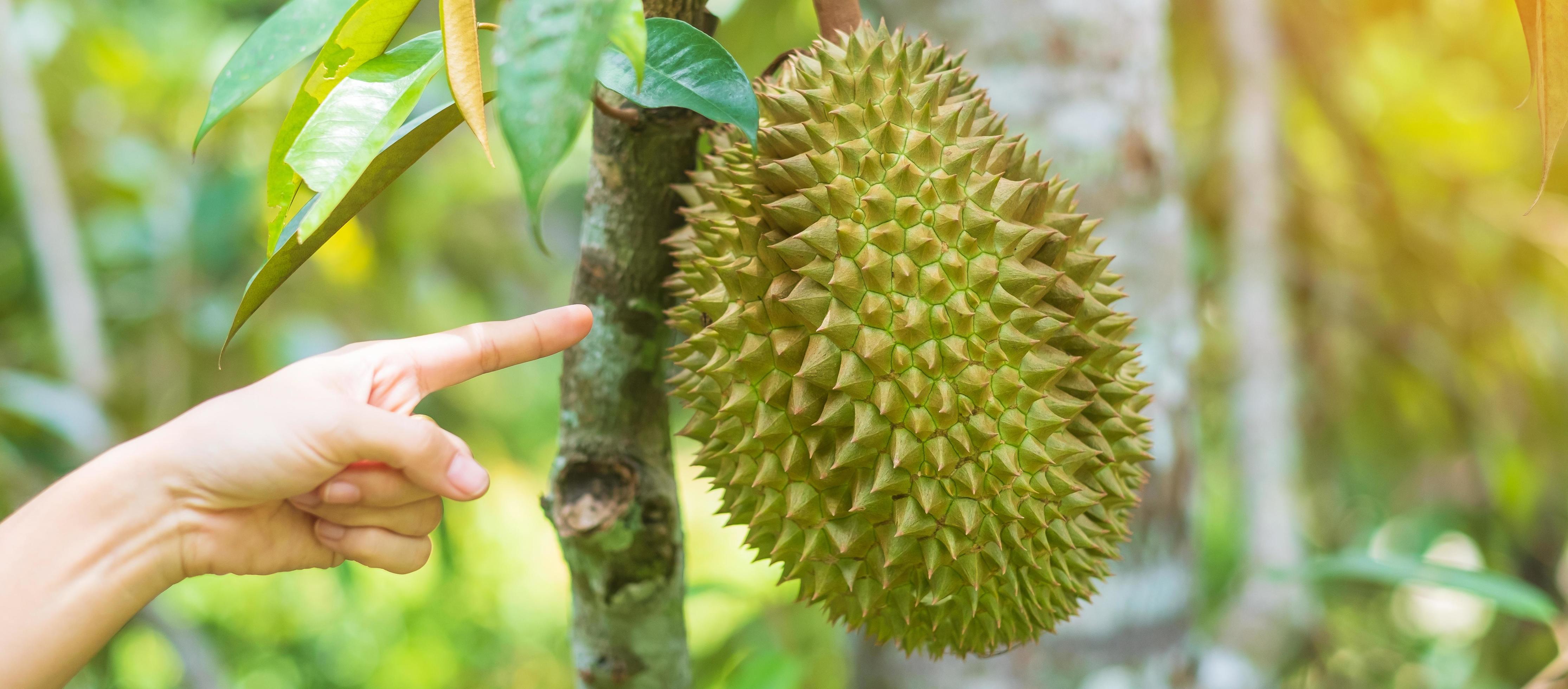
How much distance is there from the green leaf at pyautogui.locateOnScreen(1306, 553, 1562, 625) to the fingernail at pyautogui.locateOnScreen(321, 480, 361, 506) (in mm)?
1464

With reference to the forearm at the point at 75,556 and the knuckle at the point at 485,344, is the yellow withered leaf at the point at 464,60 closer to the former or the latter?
the knuckle at the point at 485,344

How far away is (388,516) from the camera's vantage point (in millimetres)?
762

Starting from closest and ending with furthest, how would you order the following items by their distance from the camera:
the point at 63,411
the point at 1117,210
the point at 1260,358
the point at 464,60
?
1. the point at 464,60
2. the point at 1117,210
3. the point at 1260,358
4. the point at 63,411

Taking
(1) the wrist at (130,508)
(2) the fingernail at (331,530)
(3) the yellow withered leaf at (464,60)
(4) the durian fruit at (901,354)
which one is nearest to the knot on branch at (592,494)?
(4) the durian fruit at (901,354)

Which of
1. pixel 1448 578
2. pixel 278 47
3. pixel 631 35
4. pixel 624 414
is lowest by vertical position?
pixel 1448 578

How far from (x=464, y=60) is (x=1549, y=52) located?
0.75m

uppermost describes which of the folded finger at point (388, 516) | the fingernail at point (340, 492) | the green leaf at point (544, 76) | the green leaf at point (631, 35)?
the green leaf at point (631, 35)

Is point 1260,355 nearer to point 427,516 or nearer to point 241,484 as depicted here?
point 427,516

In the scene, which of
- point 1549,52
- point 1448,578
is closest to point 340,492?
point 1549,52

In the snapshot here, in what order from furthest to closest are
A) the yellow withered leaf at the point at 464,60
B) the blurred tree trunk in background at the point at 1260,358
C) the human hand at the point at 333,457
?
1. the blurred tree trunk in background at the point at 1260,358
2. the human hand at the point at 333,457
3. the yellow withered leaf at the point at 464,60

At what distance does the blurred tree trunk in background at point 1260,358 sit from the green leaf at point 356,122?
171 cm

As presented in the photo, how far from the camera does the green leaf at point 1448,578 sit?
1344 mm

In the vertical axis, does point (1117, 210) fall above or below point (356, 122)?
above

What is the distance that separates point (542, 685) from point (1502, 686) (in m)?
3.67
